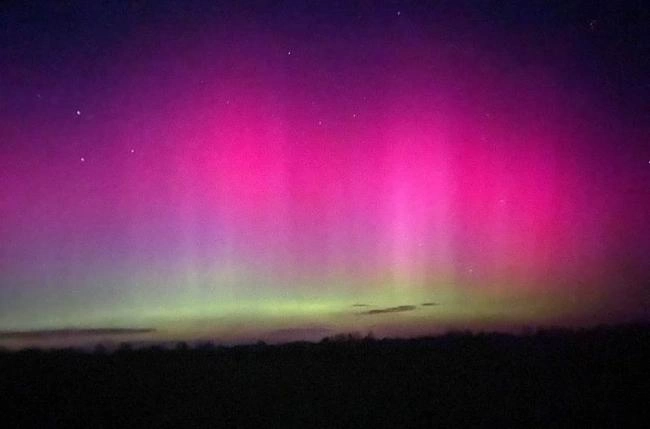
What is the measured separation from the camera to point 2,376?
14.7m

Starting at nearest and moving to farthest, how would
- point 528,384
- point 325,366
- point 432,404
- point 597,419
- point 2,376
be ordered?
point 597,419
point 432,404
point 528,384
point 2,376
point 325,366

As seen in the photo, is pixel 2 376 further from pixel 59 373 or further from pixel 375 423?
pixel 375 423

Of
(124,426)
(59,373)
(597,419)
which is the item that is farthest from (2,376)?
(597,419)

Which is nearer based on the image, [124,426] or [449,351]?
[124,426]

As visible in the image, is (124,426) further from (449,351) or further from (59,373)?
(449,351)

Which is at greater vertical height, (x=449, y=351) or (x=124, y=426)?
(x=449, y=351)

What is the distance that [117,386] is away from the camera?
14.4 meters

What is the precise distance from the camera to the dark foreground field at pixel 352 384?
40.5 ft

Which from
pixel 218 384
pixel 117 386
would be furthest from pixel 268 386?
pixel 117 386

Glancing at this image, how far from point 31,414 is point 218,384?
3024 millimetres

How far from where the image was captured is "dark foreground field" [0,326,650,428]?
40.5 ft

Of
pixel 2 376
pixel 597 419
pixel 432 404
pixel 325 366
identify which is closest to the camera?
pixel 597 419

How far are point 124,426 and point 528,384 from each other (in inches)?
208

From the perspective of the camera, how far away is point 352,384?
14.3 metres
